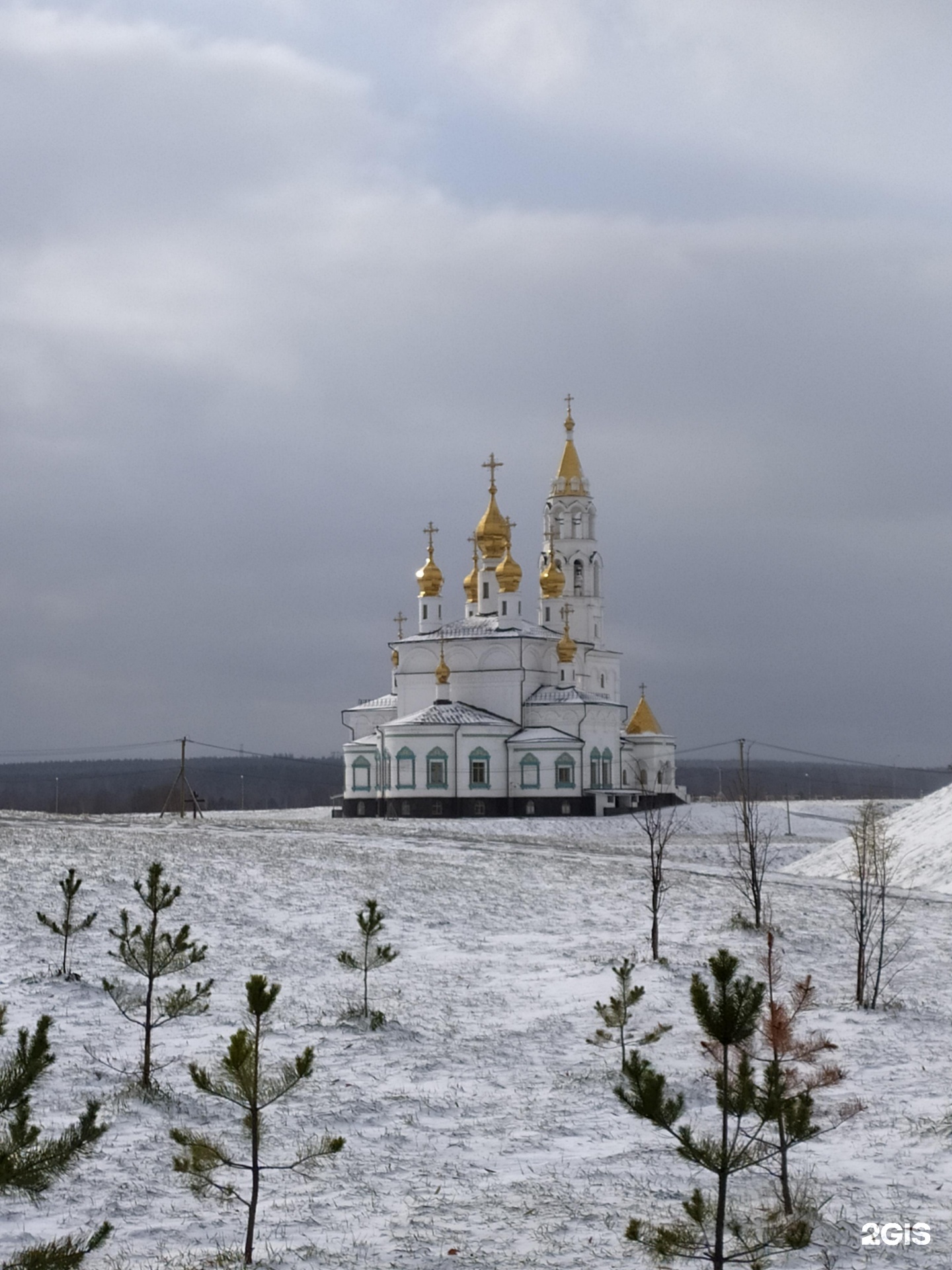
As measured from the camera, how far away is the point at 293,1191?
35.5ft

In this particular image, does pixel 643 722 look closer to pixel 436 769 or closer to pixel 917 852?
pixel 436 769

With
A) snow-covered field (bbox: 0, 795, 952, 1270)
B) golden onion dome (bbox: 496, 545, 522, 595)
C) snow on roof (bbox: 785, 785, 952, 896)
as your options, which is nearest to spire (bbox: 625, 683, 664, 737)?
golden onion dome (bbox: 496, 545, 522, 595)

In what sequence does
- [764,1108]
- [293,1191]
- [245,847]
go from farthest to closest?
[245,847], [293,1191], [764,1108]

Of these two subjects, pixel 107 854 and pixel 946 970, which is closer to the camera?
pixel 946 970

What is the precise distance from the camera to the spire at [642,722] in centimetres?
6906

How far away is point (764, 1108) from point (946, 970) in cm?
1297

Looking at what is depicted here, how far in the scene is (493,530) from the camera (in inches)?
2559

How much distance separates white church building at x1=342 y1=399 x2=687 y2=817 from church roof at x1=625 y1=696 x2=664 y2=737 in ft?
0.23

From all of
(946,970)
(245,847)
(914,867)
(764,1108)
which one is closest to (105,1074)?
(764,1108)

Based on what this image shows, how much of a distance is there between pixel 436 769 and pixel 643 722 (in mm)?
16446

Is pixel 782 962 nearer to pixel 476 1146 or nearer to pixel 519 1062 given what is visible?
pixel 519 1062

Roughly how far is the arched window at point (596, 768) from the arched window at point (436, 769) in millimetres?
6445

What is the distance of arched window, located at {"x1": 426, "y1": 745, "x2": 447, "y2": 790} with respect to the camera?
56.5 m

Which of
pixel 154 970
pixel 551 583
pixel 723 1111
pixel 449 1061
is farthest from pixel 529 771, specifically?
pixel 723 1111
